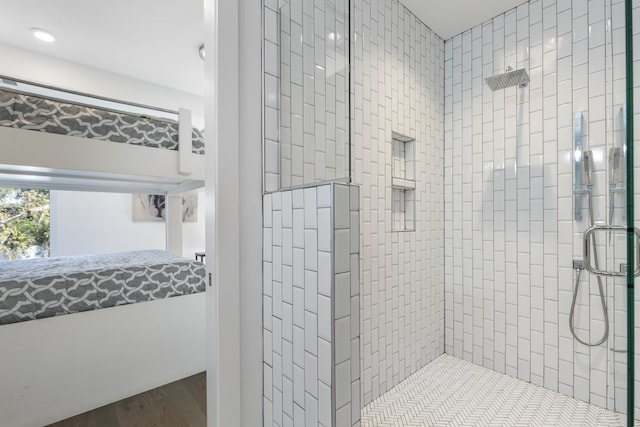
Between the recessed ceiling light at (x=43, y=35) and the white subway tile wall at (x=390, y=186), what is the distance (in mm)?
2464

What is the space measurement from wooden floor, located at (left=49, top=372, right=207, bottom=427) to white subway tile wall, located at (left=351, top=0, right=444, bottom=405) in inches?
36.1

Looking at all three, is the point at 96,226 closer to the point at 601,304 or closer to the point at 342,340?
the point at 342,340

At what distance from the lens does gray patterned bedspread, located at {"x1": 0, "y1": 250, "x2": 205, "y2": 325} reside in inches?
55.1

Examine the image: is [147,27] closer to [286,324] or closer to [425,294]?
[286,324]

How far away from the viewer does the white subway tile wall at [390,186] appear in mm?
1492

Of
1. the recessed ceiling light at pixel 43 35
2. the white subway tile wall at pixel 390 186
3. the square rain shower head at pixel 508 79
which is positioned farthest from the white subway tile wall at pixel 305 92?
the recessed ceiling light at pixel 43 35

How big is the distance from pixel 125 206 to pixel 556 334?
4.65 meters

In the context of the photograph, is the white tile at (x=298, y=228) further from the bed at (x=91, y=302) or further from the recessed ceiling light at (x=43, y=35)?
the recessed ceiling light at (x=43, y=35)

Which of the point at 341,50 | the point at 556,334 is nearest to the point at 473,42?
the point at 341,50

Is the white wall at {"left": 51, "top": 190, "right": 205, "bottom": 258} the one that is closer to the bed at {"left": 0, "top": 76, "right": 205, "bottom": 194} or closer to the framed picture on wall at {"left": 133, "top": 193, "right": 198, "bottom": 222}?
the framed picture on wall at {"left": 133, "top": 193, "right": 198, "bottom": 222}

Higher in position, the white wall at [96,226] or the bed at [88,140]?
the bed at [88,140]

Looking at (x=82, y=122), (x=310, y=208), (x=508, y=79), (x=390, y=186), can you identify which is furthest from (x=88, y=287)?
(x=508, y=79)

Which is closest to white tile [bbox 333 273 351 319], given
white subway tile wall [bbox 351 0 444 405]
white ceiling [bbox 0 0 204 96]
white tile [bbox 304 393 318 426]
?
white tile [bbox 304 393 318 426]

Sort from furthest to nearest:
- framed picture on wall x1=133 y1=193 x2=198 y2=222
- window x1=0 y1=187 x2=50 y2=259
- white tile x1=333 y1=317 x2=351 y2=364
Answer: framed picture on wall x1=133 y1=193 x2=198 y2=222
window x1=0 y1=187 x2=50 y2=259
white tile x1=333 y1=317 x2=351 y2=364
